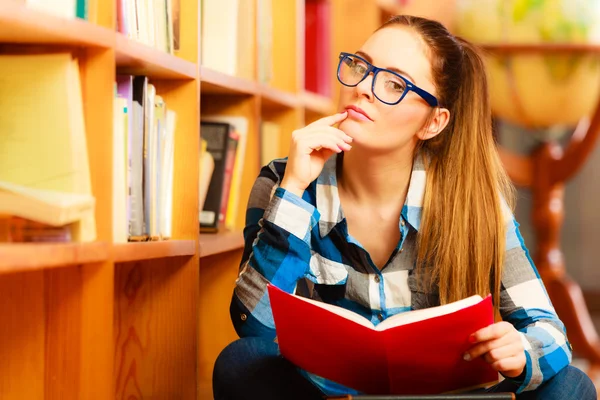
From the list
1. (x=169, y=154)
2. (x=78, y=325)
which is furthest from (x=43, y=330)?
(x=169, y=154)

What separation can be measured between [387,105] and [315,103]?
1317mm

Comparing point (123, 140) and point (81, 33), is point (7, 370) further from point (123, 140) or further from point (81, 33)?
point (81, 33)

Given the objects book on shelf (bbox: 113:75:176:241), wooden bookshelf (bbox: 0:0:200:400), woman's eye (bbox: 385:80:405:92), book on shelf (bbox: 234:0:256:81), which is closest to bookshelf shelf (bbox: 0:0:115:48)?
wooden bookshelf (bbox: 0:0:200:400)

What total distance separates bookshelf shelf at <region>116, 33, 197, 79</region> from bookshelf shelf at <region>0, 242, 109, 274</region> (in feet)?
1.02

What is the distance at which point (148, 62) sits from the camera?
1357mm

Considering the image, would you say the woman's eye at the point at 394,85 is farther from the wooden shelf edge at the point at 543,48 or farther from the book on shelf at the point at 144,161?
the wooden shelf edge at the point at 543,48

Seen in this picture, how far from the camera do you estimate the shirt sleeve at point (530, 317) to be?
1.26 metres

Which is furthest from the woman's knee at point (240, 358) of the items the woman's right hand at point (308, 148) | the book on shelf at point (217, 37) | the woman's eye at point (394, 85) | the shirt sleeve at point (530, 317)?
the book on shelf at point (217, 37)

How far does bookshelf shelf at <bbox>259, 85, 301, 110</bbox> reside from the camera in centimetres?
214

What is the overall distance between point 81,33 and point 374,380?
2.10 feet

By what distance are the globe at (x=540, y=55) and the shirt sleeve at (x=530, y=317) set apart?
1.23 m

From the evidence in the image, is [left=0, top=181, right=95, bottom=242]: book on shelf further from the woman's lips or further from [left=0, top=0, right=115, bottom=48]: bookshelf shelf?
the woman's lips

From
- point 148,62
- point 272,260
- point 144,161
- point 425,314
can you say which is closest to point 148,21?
point 148,62

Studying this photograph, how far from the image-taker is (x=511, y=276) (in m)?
1.44
